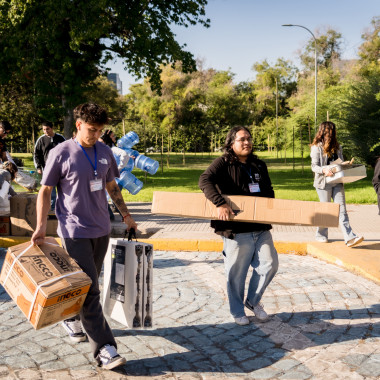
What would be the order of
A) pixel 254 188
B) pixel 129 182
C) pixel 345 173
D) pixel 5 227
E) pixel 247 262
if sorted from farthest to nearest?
A: pixel 129 182, pixel 5 227, pixel 345 173, pixel 247 262, pixel 254 188

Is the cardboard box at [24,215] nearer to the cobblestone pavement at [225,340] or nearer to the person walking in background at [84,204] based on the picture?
the cobblestone pavement at [225,340]

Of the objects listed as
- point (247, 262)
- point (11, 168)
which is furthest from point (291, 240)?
point (11, 168)

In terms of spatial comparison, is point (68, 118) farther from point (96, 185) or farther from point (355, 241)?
point (96, 185)

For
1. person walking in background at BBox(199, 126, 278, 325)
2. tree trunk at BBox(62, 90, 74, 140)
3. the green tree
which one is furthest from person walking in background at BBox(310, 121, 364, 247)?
the green tree

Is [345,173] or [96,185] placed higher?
[96,185]

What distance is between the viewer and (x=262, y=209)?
4.18 metres

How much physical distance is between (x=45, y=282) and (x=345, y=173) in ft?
15.4

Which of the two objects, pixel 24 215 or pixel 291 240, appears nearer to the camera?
pixel 291 240

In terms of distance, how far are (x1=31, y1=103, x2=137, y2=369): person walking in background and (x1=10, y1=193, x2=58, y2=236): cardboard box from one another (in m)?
4.58

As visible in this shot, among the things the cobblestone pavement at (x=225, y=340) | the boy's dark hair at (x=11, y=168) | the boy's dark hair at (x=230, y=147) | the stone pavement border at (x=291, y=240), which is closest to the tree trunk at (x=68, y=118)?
the stone pavement border at (x=291, y=240)

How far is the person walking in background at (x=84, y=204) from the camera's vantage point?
11.6 feet

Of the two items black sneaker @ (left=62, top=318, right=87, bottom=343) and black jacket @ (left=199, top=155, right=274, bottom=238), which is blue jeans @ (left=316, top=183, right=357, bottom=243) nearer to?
black jacket @ (left=199, top=155, right=274, bottom=238)

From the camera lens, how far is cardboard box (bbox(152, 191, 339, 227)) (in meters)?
4.18

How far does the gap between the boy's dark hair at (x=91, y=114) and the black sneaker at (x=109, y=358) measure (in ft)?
5.57
